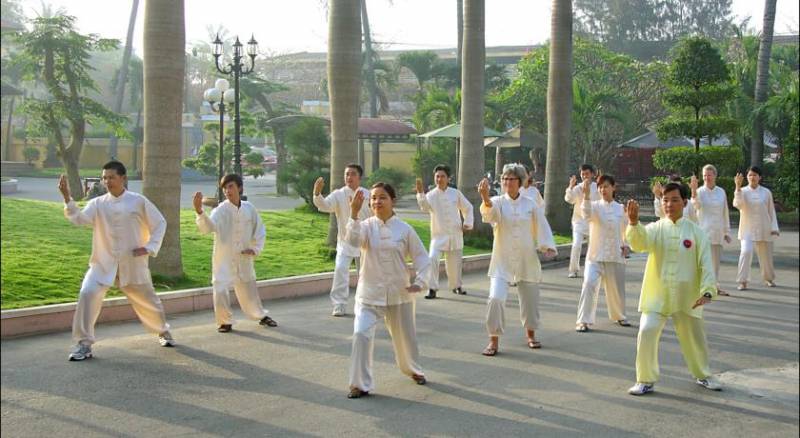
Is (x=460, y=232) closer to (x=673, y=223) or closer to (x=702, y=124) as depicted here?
(x=673, y=223)

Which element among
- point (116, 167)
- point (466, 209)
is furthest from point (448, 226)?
point (116, 167)

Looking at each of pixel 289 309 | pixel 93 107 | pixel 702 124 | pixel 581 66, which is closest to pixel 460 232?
pixel 289 309

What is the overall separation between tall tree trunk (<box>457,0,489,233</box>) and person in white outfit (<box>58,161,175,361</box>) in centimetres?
975

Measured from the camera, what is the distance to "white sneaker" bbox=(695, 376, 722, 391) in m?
7.79

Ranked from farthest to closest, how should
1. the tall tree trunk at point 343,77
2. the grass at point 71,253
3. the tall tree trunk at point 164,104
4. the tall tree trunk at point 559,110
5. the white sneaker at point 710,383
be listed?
the tall tree trunk at point 559,110, the tall tree trunk at point 343,77, the tall tree trunk at point 164,104, the grass at point 71,253, the white sneaker at point 710,383

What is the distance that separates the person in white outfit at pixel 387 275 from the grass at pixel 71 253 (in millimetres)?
3871

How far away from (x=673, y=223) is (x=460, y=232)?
6.16 m

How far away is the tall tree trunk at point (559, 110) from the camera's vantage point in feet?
64.2

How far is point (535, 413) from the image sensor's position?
278 inches

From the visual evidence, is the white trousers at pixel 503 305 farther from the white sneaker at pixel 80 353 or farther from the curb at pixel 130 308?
the curb at pixel 130 308

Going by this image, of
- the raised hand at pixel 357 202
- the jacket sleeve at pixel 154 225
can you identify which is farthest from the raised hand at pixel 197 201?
the raised hand at pixel 357 202

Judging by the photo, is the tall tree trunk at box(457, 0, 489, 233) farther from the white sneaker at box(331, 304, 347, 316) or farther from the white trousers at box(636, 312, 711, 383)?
the white trousers at box(636, 312, 711, 383)

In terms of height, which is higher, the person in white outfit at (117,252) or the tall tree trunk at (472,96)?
the tall tree trunk at (472,96)

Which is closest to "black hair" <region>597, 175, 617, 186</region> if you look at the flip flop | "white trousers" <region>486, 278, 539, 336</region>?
A: "white trousers" <region>486, 278, 539, 336</region>
